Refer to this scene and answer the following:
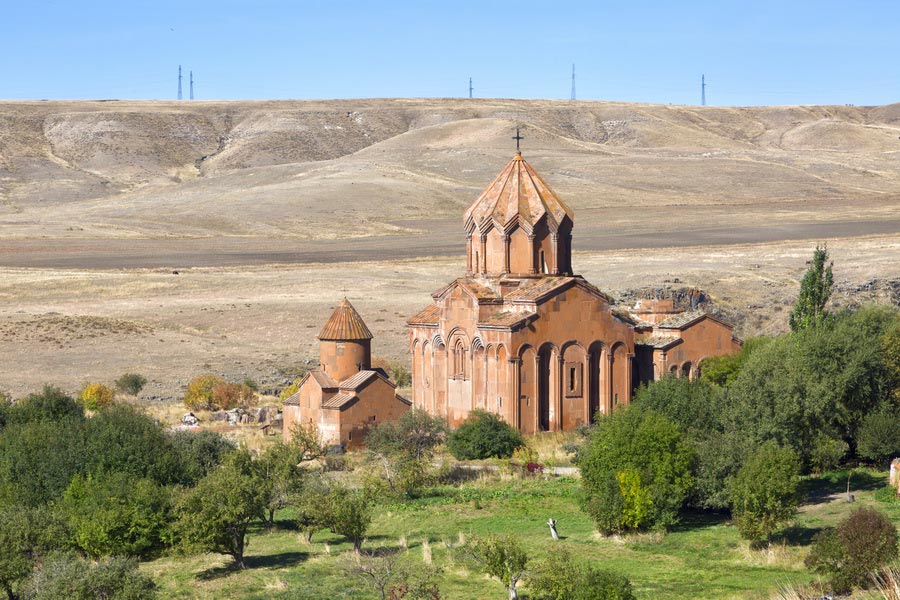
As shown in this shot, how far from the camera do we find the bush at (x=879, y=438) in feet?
104

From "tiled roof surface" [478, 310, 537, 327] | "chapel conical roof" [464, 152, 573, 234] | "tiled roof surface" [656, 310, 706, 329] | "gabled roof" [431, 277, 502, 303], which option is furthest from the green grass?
"tiled roof surface" [656, 310, 706, 329]

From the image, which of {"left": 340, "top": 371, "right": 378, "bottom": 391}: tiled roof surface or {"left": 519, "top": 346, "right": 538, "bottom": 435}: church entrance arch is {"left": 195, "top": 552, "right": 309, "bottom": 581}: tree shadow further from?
{"left": 519, "top": 346, "right": 538, "bottom": 435}: church entrance arch

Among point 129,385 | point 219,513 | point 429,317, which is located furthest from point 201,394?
point 219,513

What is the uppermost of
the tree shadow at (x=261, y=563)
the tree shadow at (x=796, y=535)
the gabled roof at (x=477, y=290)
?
the gabled roof at (x=477, y=290)

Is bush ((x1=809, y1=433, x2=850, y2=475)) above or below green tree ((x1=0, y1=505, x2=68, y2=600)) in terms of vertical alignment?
above

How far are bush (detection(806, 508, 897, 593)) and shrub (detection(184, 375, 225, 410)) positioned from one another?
2881 centimetres

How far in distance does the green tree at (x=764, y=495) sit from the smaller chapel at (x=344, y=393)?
14.5 m

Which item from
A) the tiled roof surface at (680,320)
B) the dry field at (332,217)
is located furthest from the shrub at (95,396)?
the tiled roof surface at (680,320)

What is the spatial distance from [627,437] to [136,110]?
164656mm

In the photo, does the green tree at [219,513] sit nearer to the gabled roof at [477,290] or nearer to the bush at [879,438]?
the gabled roof at [477,290]

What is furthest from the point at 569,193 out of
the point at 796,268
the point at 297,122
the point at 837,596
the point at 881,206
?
the point at 837,596

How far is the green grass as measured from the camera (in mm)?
23547

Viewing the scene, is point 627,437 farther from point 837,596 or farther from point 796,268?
point 796,268

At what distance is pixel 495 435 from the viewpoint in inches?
1425
